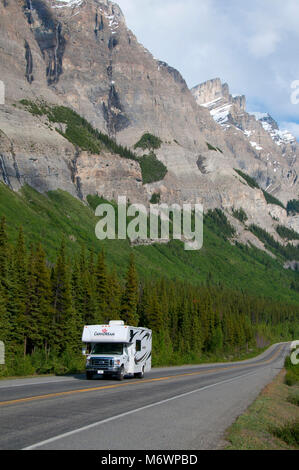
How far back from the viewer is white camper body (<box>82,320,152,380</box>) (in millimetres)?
27797

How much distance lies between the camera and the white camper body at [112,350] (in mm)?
27797

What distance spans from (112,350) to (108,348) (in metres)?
0.30

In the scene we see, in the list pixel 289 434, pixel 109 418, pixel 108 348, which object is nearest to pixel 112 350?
pixel 108 348

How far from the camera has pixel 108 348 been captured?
94.3 ft

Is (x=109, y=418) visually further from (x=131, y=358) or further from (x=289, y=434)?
(x=131, y=358)

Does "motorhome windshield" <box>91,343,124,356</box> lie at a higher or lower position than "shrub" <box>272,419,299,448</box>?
higher

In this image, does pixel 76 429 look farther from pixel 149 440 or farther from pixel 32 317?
pixel 32 317

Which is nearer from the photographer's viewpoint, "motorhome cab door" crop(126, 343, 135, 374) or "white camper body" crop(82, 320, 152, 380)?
"white camper body" crop(82, 320, 152, 380)

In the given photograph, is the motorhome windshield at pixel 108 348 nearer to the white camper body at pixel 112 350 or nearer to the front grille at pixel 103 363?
the white camper body at pixel 112 350

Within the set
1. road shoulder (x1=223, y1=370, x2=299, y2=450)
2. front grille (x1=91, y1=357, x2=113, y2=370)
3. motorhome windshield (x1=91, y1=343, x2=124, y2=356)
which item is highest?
motorhome windshield (x1=91, y1=343, x2=124, y2=356)

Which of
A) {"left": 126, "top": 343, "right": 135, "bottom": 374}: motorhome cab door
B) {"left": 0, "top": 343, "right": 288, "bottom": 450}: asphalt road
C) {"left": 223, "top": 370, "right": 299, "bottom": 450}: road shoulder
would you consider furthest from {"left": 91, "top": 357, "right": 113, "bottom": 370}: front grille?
{"left": 223, "top": 370, "right": 299, "bottom": 450}: road shoulder

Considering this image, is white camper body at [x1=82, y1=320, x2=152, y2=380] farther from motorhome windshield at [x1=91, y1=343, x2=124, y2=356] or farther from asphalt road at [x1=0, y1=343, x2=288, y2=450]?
asphalt road at [x1=0, y1=343, x2=288, y2=450]

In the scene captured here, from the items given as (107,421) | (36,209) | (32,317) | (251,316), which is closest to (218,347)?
(32,317)

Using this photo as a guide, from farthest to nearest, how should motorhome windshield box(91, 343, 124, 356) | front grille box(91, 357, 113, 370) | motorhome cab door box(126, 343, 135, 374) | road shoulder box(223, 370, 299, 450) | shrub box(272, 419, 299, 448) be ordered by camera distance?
motorhome cab door box(126, 343, 135, 374) < motorhome windshield box(91, 343, 124, 356) < front grille box(91, 357, 113, 370) < shrub box(272, 419, 299, 448) < road shoulder box(223, 370, 299, 450)
